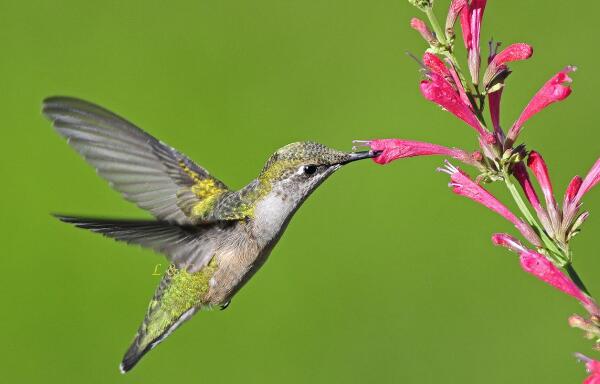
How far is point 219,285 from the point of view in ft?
8.15

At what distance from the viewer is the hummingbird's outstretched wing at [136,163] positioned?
2271mm

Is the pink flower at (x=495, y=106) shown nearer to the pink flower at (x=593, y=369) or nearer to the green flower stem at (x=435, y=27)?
the green flower stem at (x=435, y=27)

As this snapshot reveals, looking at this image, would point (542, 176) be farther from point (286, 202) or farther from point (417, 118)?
point (417, 118)

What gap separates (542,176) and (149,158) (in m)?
1.24

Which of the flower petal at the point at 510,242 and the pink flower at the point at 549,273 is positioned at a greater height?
the flower petal at the point at 510,242

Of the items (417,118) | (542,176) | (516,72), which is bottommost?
(542,176)

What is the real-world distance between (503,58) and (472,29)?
119mm

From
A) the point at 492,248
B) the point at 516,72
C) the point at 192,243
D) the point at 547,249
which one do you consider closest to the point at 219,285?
the point at 192,243

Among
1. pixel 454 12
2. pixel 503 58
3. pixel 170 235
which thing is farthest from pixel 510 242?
pixel 170 235

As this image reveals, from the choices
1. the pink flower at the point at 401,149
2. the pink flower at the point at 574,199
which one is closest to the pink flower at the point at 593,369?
the pink flower at the point at 574,199

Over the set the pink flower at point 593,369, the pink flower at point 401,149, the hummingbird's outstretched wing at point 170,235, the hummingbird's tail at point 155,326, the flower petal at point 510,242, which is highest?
the pink flower at point 401,149

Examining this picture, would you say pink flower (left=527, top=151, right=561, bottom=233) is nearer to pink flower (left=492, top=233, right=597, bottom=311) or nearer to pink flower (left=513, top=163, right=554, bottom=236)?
pink flower (left=513, top=163, right=554, bottom=236)

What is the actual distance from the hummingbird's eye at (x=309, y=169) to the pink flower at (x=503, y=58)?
604 millimetres

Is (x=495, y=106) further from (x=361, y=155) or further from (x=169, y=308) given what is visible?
(x=169, y=308)
